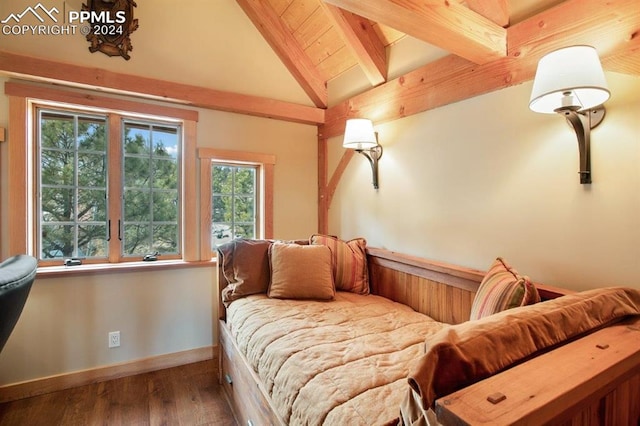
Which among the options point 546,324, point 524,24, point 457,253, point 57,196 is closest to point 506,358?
point 546,324

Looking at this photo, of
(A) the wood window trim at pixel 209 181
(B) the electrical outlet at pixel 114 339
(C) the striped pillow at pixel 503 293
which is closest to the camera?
(C) the striped pillow at pixel 503 293

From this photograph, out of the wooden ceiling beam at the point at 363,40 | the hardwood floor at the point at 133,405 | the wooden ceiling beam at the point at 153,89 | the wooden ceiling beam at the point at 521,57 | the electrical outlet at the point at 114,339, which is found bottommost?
the hardwood floor at the point at 133,405

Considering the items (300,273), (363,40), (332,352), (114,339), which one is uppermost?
(363,40)

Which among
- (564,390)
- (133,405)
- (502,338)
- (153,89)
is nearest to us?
(564,390)

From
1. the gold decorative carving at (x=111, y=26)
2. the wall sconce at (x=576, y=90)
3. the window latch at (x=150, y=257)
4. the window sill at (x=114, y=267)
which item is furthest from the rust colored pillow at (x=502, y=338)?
the gold decorative carving at (x=111, y=26)

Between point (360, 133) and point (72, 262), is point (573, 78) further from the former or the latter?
point (72, 262)

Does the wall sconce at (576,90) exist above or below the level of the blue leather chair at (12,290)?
above

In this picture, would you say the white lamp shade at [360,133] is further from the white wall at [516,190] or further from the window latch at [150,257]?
the window latch at [150,257]

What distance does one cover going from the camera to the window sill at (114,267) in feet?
7.43

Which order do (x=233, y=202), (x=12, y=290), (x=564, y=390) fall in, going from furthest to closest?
(x=233, y=202) → (x=12, y=290) → (x=564, y=390)

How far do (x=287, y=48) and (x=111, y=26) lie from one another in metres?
1.44

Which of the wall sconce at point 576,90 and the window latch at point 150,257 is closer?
the wall sconce at point 576,90

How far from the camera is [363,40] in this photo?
2473 millimetres

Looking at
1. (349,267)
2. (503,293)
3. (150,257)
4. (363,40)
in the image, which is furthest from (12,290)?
(363,40)
